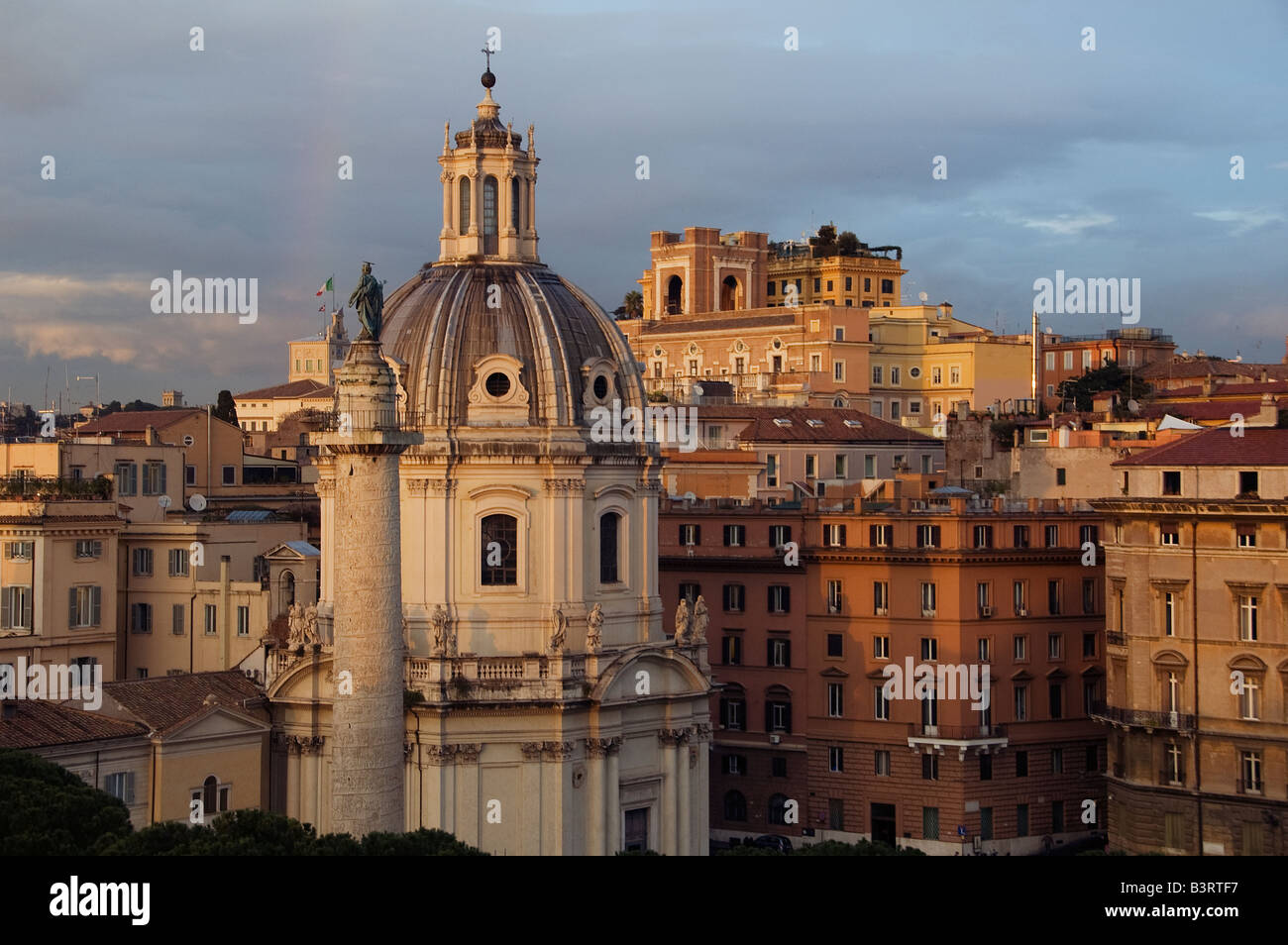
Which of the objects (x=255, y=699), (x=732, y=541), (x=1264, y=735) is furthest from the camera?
(x=732, y=541)

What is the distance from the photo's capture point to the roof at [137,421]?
316ft

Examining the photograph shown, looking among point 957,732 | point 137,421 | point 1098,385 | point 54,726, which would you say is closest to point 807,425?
point 957,732

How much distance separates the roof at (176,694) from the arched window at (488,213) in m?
13.7

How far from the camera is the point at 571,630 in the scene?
66.3 metres

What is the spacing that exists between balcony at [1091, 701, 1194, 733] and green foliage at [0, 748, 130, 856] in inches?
1335

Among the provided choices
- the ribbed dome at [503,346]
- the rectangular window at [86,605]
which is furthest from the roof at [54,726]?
the rectangular window at [86,605]

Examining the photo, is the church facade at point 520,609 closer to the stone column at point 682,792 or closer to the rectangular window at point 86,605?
the stone column at point 682,792

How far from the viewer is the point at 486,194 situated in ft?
231

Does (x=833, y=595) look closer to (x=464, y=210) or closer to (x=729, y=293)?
(x=464, y=210)

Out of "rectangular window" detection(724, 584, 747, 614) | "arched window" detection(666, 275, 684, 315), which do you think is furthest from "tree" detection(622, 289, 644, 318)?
"rectangular window" detection(724, 584, 747, 614)

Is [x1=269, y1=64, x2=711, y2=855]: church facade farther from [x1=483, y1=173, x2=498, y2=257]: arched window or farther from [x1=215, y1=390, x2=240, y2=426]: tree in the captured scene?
[x1=215, y1=390, x2=240, y2=426]: tree
